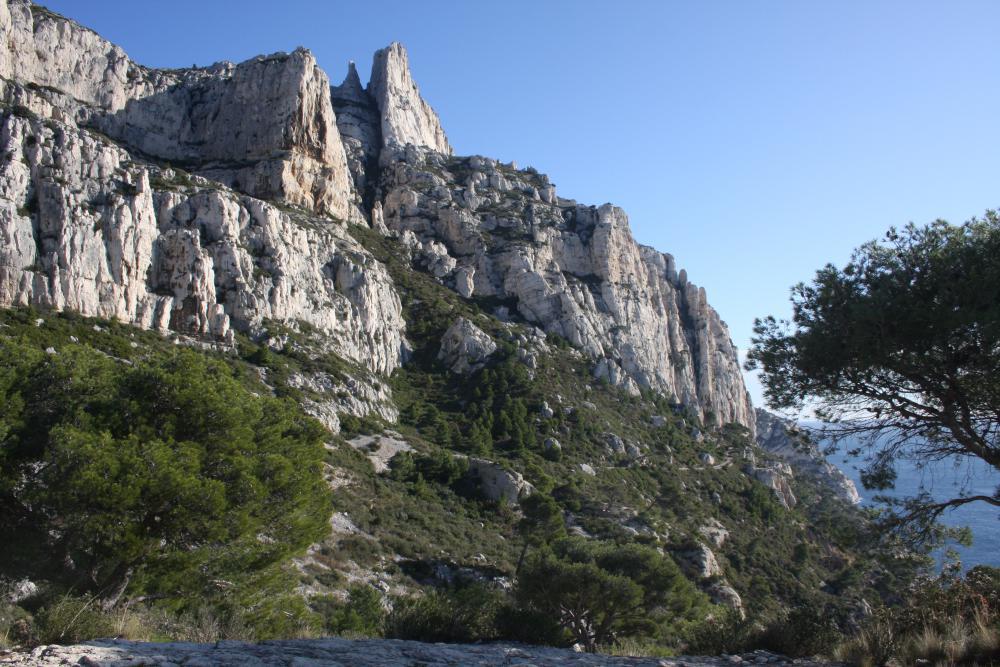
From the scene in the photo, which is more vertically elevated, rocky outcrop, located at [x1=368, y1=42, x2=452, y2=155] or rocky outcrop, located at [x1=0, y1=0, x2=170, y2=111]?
rocky outcrop, located at [x1=368, y1=42, x2=452, y2=155]

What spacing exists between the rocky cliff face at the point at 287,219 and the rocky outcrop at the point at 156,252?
0.40 ft

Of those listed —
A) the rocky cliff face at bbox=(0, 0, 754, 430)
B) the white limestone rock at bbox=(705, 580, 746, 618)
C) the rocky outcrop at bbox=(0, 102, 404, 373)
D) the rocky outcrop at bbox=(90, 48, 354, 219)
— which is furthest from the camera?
the rocky outcrop at bbox=(90, 48, 354, 219)

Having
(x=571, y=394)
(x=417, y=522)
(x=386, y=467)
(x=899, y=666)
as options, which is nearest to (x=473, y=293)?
(x=571, y=394)

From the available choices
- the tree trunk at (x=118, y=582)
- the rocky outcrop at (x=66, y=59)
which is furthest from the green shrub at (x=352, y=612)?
the rocky outcrop at (x=66, y=59)

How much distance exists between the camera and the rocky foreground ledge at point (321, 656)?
204 inches

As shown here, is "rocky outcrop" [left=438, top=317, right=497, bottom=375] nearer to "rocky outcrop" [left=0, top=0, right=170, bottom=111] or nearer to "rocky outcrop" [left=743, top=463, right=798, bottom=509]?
"rocky outcrop" [left=743, top=463, right=798, bottom=509]

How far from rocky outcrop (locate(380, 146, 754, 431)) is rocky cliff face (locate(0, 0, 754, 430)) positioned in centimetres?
27

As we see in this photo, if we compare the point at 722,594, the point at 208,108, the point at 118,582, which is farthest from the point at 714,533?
the point at 208,108

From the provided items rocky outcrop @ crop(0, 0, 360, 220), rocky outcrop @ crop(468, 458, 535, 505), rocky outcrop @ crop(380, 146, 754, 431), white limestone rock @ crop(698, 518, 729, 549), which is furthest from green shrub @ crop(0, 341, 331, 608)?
rocky outcrop @ crop(380, 146, 754, 431)

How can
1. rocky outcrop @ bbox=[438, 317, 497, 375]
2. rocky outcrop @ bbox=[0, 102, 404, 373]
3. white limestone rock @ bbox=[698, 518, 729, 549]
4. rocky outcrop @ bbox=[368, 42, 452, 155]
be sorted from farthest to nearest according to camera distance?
rocky outcrop @ bbox=[368, 42, 452, 155]
rocky outcrop @ bbox=[438, 317, 497, 375]
white limestone rock @ bbox=[698, 518, 729, 549]
rocky outcrop @ bbox=[0, 102, 404, 373]

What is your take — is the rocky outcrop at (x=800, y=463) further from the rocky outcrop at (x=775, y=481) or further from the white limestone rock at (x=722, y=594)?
the white limestone rock at (x=722, y=594)

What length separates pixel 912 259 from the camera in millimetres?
8461

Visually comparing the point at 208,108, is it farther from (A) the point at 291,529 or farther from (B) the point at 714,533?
(A) the point at 291,529

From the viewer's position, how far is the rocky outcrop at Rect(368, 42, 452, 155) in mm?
90062
